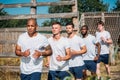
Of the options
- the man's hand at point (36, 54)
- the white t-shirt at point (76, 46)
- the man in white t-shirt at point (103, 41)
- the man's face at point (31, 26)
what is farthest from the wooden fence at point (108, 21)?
the man's hand at point (36, 54)

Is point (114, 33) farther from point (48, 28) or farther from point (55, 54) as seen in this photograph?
point (55, 54)

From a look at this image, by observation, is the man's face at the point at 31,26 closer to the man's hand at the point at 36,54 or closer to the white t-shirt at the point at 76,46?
the man's hand at the point at 36,54

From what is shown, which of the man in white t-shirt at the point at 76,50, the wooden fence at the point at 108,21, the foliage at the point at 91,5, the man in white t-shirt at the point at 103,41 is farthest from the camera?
the foliage at the point at 91,5

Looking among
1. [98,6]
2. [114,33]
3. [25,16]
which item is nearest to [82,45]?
[25,16]

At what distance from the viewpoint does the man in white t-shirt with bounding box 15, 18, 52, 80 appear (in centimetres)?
634

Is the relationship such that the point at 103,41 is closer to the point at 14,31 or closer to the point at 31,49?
the point at 14,31

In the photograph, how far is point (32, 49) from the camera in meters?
6.38

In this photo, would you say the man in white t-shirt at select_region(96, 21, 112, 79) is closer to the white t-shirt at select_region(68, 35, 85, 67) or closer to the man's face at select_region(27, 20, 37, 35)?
the white t-shirt at select_region(68, 35, 85, 67)

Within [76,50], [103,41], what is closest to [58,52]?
[76,50]

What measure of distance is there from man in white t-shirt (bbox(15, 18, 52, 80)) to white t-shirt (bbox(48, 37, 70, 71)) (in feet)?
2.08

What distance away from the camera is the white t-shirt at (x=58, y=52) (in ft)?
23.3

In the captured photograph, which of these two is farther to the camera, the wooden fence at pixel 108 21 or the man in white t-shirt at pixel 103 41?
the wooden fence at pixel 108 21

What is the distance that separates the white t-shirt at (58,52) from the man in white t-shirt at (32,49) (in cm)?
63

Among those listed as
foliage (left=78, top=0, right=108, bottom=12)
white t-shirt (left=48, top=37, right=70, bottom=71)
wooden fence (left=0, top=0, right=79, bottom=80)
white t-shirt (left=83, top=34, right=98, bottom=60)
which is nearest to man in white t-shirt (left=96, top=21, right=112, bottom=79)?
white t-shirt (left=83, top=34, right=98, bottom=60)
